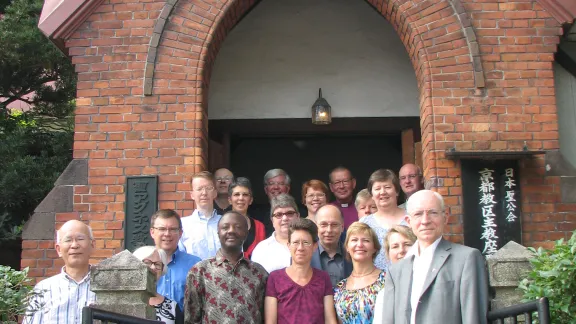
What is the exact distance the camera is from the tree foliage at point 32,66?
1006 centimetres

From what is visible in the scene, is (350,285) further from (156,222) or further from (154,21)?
(154,21)

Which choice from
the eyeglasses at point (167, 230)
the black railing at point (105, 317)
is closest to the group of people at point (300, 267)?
the eyeglasses at point (167, 230)

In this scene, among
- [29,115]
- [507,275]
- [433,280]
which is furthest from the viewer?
[29,115]

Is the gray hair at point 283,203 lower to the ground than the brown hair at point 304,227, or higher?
higher

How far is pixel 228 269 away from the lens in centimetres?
543

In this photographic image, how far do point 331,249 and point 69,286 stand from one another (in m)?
2.02

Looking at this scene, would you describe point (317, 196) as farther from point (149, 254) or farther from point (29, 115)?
point (29, 115)

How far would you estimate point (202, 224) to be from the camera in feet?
22.2

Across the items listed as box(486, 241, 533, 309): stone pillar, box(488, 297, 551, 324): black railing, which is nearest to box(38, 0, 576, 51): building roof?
box(486, 241, 533, 309): stone pillar

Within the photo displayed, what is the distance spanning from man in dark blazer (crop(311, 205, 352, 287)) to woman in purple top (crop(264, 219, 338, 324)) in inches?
16.1

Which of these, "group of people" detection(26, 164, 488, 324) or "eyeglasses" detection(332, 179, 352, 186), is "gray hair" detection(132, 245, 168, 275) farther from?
"eyeglasses" detection(332, 179, 352, 186)

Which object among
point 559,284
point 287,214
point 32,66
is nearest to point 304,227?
point 287,214

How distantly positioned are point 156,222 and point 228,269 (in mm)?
Result: 893

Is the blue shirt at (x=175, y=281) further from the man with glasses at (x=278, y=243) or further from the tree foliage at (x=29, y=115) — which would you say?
the tree foliage at (x=29, y=115)
